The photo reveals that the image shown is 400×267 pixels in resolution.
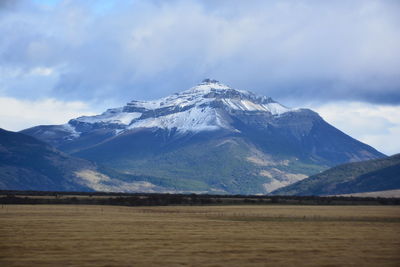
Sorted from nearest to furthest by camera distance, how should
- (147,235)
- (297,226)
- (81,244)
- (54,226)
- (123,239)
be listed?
(81,244) → (123,239) → (147,235) → (54,226) → (297,226)

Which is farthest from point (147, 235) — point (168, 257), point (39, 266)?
point (39, 266)

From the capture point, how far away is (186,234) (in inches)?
3435

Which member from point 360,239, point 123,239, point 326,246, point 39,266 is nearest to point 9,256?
point 39,266

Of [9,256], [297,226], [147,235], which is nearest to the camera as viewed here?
[9,256]

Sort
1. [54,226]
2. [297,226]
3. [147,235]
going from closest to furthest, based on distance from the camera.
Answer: [147,235]
[54,226]
[297,226]

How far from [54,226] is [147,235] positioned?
17.4m

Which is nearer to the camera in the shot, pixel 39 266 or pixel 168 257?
pixel 39 266

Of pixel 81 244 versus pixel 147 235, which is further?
pixel 147 235

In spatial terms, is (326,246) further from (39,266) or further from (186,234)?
(39,266)

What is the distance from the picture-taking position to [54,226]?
95.9 m

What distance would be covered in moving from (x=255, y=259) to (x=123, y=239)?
2034cm

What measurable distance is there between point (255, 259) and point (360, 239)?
24.2 metres

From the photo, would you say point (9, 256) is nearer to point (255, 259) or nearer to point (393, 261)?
point (255, 259)

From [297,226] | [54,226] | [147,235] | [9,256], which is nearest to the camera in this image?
[9,256]
